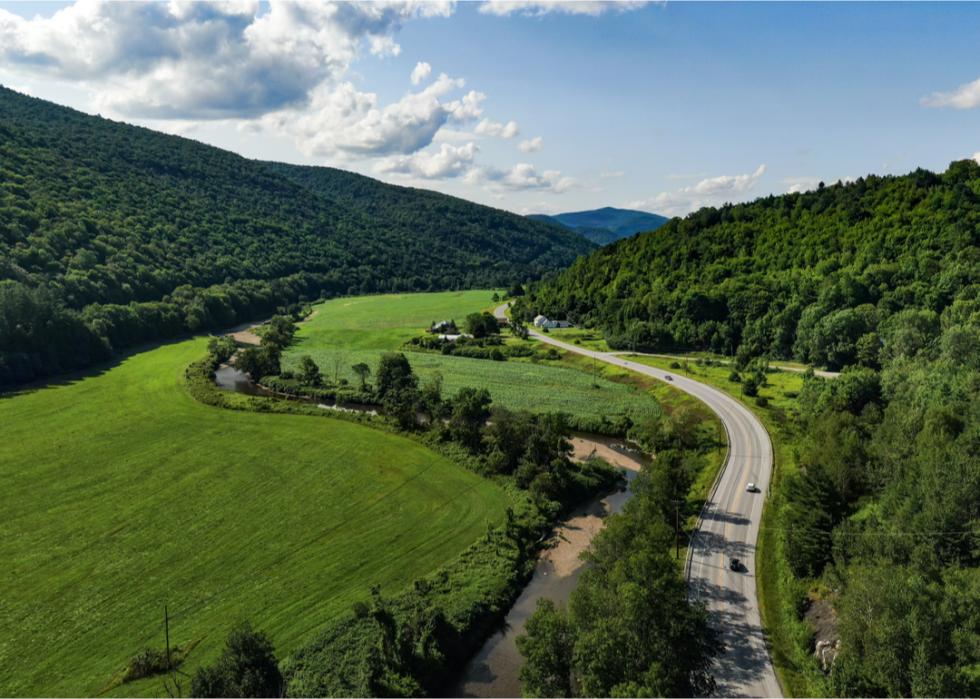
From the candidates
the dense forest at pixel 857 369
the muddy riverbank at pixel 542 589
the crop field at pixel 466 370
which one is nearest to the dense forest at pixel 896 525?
the dense forest at pixel 857 369

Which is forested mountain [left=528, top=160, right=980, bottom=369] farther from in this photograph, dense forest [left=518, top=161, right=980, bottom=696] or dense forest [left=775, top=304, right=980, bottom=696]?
dense forest [left=775, top=304, right=980, bottom=696]

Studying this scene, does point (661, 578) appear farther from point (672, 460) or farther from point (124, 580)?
point (124, 580)

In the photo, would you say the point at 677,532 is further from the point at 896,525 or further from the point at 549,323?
the point at 549,323

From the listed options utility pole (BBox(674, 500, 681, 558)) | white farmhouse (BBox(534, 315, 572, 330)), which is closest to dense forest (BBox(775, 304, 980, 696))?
utility pole (BBox(674, 500, 681, 558))

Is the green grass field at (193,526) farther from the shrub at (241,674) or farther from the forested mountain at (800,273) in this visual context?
the forested mountain at (800,273)

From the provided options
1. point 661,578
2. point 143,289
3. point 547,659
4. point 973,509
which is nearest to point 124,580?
point 547,659
